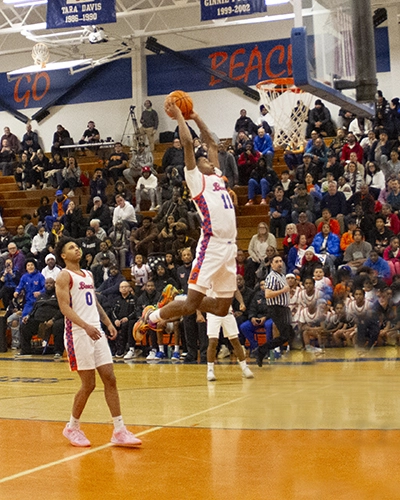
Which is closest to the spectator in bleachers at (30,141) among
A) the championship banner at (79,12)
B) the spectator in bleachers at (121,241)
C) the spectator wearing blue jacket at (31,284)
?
the spectator in bleachers at (121,241)

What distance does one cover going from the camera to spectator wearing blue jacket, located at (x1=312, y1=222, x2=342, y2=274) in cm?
1473

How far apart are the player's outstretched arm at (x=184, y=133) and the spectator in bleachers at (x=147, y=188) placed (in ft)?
40.0

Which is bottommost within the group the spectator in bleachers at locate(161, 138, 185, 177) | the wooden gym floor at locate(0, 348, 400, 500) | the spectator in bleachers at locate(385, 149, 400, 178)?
the wooden gym floor at locate(0, 348, 400, 500)

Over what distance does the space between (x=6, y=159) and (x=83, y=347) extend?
64.4 ft

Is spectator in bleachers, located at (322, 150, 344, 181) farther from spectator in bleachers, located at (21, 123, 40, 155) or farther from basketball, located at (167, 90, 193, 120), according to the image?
spectator in bleachers, located at (21, 123, 40, 155)

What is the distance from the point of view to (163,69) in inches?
986

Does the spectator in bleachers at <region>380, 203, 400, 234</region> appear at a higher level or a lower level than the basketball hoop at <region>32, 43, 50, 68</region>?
lower

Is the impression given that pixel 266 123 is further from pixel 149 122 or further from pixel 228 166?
pixel 149 122

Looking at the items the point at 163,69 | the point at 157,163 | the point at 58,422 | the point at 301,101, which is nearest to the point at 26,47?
the point at 163,69

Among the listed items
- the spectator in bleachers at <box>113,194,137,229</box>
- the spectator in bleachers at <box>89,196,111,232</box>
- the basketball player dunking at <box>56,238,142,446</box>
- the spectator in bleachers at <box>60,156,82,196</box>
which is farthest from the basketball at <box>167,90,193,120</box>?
the spectator in bleachers at <box>60,156,82,196</box>

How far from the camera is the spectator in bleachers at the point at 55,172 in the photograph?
2208 cm

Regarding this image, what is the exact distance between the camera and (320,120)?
66.5ft

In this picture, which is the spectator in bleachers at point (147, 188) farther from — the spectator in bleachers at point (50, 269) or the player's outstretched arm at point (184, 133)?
the player's outstretched arm at point (184, 133)

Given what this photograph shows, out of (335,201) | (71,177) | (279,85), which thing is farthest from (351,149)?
(71,177)
